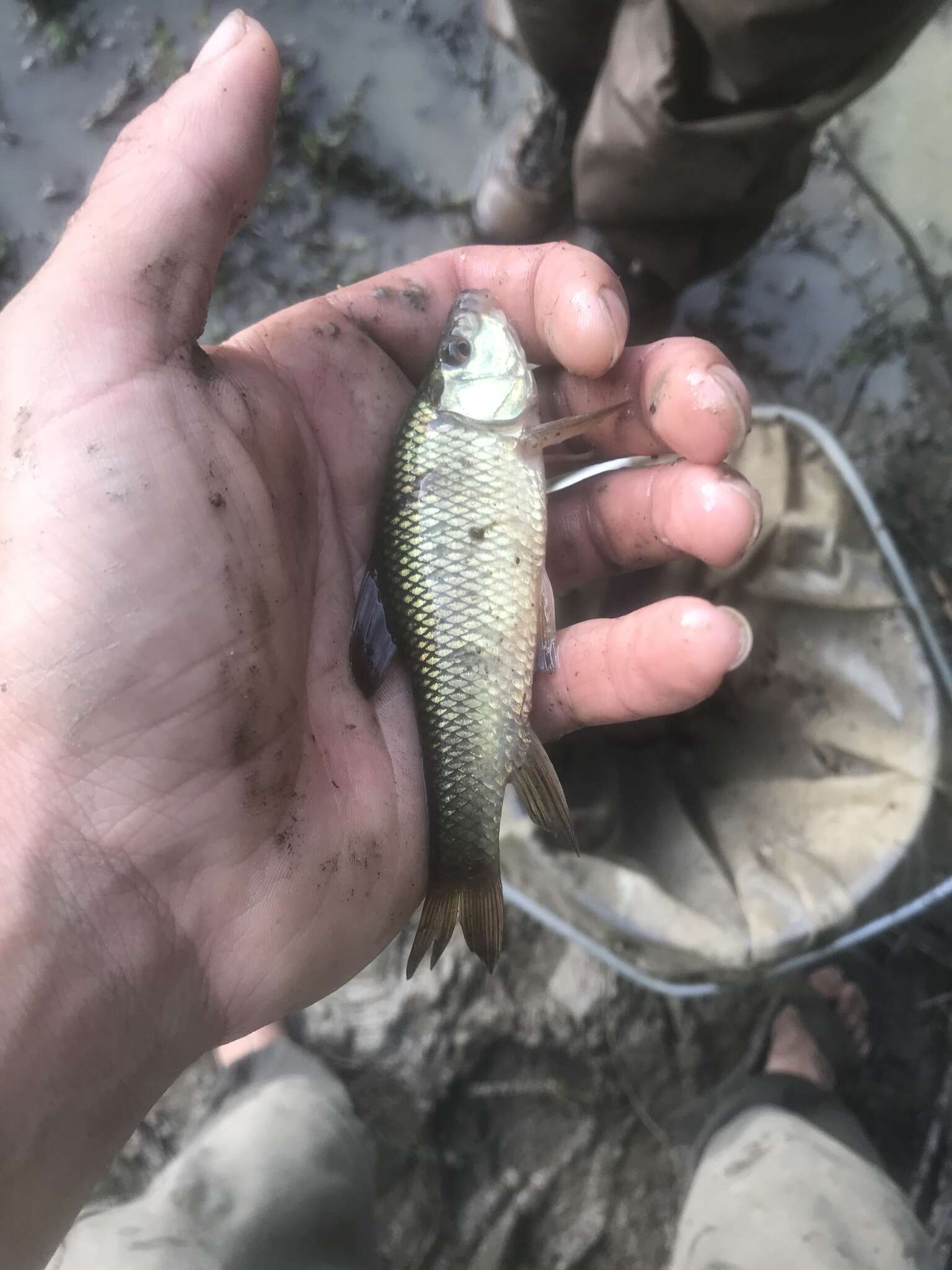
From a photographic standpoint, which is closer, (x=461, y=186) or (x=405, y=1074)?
(x=405, y=1074)

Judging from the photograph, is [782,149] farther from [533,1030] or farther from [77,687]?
[533,1030]

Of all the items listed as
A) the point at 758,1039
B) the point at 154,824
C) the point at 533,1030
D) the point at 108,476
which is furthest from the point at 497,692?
the point at 758,1039

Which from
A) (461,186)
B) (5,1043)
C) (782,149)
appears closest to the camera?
(5,1043)

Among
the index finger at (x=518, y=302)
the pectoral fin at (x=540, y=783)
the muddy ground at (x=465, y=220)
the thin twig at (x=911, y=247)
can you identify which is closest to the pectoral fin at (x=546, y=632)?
the pectoral fin at (x=540, y=783)

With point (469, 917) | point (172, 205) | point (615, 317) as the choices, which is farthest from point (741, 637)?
point (172, 205)

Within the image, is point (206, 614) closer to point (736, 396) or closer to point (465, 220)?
point (736, 396)

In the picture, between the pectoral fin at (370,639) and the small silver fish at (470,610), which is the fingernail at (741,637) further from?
the pectoral fin at (370,639)

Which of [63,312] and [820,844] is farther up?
[63,312]

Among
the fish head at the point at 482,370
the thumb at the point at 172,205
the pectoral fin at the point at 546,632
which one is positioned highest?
the thumb at the point at 172,205
